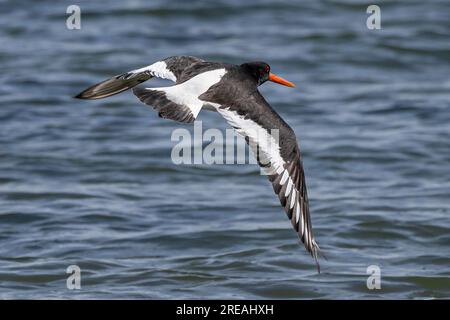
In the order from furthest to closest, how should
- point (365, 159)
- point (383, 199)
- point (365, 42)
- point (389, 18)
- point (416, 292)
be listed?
point (389, 18), point (365, 42), point (365, 159), point (383, 199), point (416, 292)

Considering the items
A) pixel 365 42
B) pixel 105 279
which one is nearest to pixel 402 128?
pixel 365 42

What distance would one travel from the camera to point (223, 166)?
→ 11047mm

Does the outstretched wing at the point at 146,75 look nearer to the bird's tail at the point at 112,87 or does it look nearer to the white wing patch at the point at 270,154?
the bird's tail at the point at 112,87

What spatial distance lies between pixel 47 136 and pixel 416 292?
5.68 metres

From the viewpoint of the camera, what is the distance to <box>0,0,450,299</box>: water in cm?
823

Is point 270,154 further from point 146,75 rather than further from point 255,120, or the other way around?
point 146,75

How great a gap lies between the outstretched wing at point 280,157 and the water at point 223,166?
110cm

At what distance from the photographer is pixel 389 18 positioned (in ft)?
54.1

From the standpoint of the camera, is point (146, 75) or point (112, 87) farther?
point (112, 87)

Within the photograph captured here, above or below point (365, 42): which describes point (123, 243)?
below

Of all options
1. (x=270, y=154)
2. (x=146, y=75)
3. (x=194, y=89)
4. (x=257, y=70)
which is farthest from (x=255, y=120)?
(x=146, y=75)

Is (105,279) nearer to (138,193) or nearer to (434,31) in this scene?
(138,193)

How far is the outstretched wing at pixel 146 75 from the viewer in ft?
24.9

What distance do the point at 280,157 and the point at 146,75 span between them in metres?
1.66
